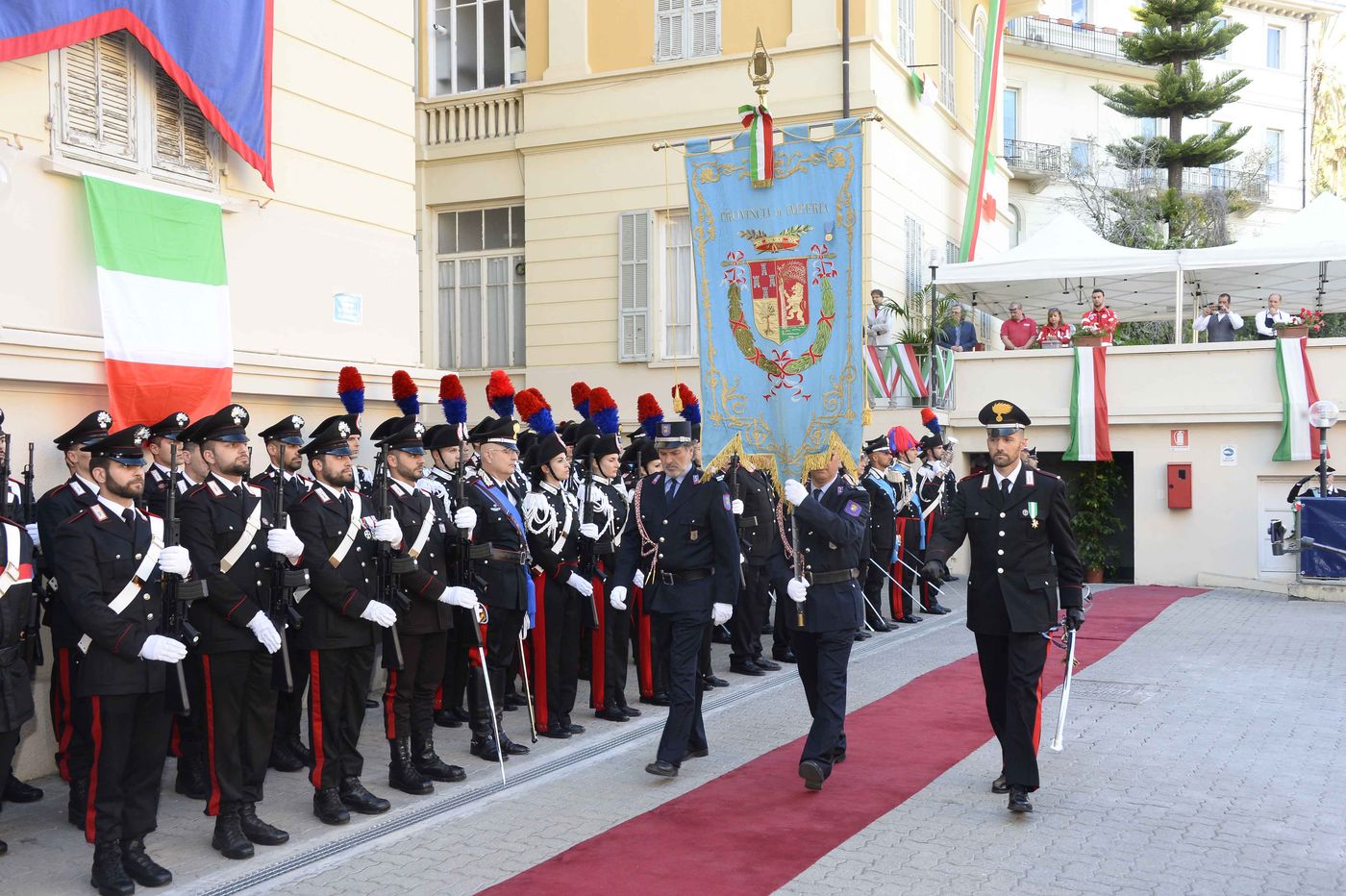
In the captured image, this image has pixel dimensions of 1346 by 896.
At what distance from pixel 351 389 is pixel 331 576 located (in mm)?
3570

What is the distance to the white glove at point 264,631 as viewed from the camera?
6191 millimetres

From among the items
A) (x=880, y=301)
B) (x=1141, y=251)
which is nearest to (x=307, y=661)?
(x=880, y=301)

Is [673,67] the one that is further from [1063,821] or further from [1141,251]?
[1063,821]

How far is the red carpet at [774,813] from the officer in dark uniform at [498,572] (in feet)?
4.93

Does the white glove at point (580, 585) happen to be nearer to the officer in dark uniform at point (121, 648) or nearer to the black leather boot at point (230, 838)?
the black leather boot at point (230, 838)

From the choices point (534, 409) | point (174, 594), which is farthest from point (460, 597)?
point (534, 409)

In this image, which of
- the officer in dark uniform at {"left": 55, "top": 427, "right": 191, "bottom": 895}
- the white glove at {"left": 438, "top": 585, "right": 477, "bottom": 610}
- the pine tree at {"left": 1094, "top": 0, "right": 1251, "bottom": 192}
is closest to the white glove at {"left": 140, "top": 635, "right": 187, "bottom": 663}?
the officer in dark uniform at {"left": 55, "top": 427, "right": 191, "bottom": 895}

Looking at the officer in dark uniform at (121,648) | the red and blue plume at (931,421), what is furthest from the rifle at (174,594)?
the red and blue plume at (931,421)

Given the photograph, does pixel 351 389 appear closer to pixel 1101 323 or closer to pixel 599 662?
pixel 599 662

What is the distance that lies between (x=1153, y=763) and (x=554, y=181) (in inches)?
556

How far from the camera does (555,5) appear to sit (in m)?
19.5

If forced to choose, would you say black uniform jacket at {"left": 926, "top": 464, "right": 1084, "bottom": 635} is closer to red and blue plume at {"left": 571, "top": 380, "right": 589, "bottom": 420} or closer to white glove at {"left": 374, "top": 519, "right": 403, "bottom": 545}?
white glove at {"left": 374, "top": 519, "right": 403, "bottom": 545}

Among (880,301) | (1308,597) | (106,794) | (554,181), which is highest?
(554,181)

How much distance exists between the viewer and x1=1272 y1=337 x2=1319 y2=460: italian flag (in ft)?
58.1
